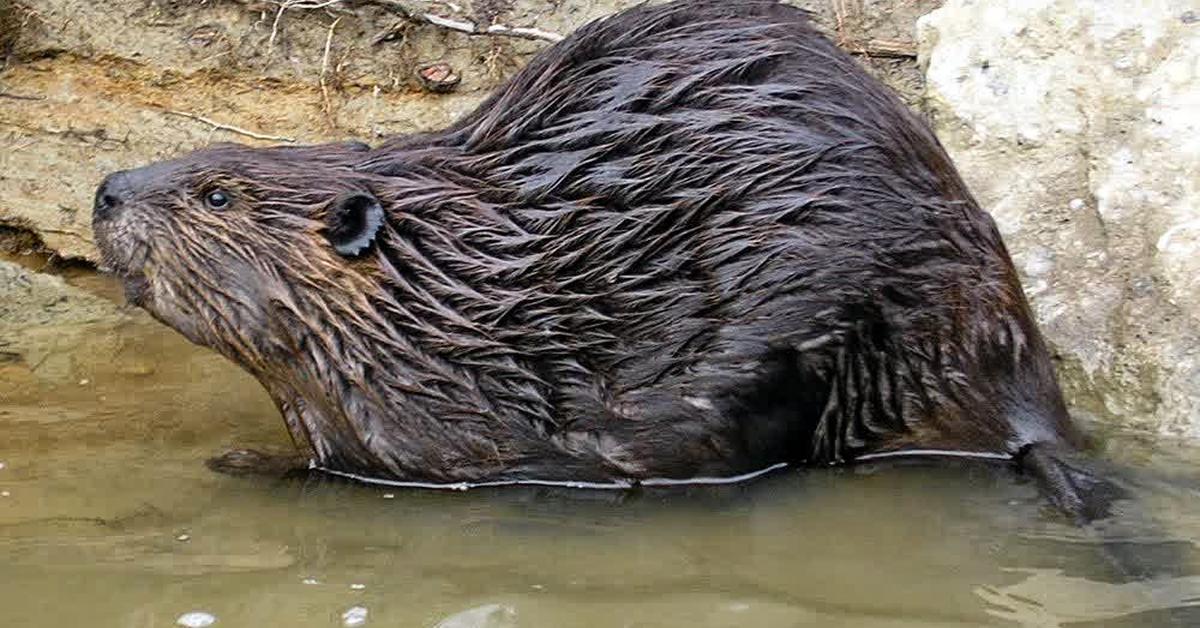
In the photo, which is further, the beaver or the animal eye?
the animal eye

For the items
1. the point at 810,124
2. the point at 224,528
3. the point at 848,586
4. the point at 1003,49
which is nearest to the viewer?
the point at 848,586

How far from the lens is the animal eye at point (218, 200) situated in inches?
138

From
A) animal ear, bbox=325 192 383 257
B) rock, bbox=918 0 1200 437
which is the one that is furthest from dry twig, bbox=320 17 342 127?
rock, bbox=918 0 1200 437

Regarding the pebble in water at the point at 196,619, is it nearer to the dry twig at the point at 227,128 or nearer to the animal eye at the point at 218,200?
the animal eye at the point at 218,200

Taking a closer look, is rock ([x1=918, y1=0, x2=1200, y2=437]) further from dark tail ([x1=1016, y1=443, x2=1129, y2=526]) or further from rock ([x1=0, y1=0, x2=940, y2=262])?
rock ([x1=0, y1=0, x2=940, y2=262])

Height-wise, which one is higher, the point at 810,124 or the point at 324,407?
the point at 810,124

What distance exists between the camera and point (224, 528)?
3148 millimetres

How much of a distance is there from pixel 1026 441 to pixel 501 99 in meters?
1.31

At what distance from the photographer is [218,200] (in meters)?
3.50

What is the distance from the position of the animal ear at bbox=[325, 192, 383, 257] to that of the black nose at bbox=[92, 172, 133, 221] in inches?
17.9

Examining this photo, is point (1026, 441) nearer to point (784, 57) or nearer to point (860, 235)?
point (860, 235)

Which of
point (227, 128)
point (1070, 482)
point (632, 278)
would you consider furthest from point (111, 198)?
point (1070, 482)

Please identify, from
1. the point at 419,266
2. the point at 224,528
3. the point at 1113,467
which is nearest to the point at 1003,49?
the point at 1113,467

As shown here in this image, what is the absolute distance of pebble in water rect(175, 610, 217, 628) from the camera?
8.72ft
